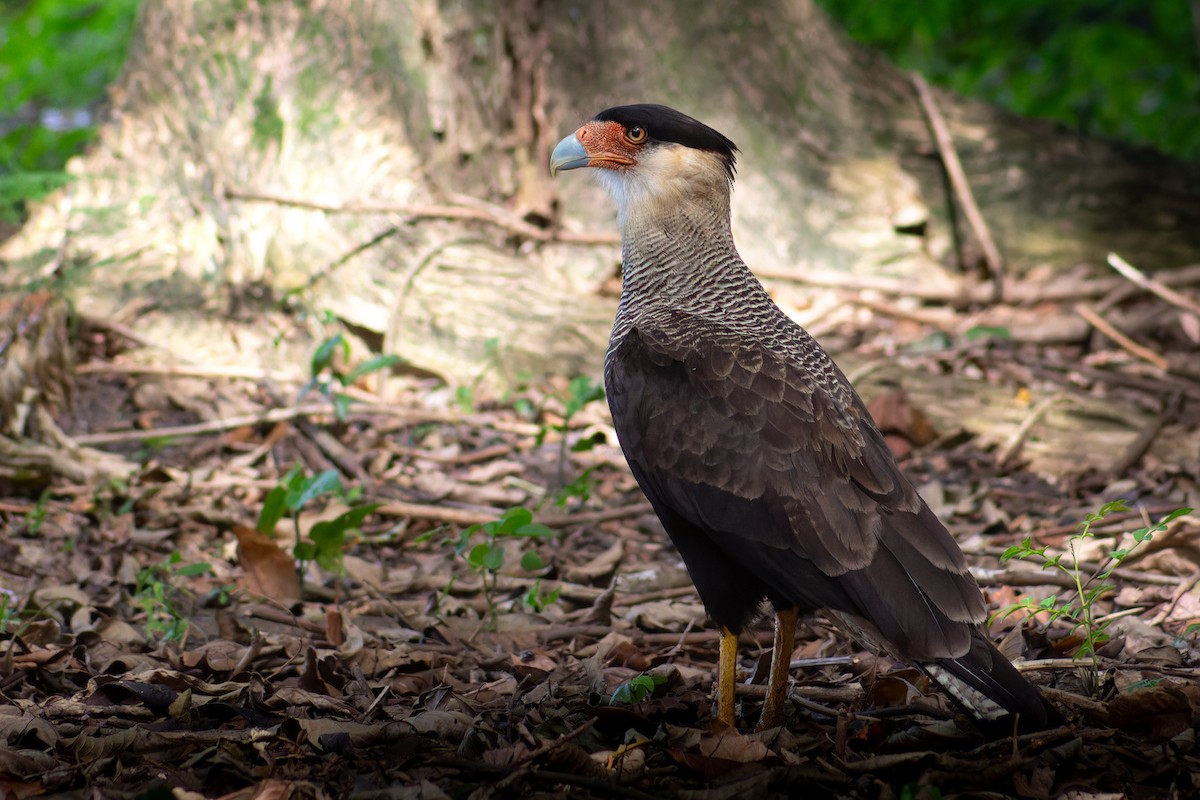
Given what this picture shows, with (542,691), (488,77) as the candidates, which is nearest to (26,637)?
(542,691)

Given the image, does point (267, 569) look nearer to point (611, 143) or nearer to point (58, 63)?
point (611, 143)

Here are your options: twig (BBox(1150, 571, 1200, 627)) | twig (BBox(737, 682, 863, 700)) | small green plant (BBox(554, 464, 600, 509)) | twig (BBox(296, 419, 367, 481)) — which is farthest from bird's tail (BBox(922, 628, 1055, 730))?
twig (BBox(296, 419, 367, 481))

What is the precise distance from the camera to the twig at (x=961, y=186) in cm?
693

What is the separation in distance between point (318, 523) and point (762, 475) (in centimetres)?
177

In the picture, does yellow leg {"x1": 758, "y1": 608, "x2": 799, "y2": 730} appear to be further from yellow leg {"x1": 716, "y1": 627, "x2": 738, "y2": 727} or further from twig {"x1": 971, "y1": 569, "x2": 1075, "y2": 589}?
twig {"x1": 971, "y1": 569, "x2": 1075, "y2": 589}

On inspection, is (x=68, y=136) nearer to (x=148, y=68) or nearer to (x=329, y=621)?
(x=148, y=68)

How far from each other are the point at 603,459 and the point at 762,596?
238 centimetres

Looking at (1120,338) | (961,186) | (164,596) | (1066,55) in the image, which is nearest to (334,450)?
(164,596)

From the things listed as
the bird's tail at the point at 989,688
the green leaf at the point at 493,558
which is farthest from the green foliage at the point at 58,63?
the bird's tail at the point at 989,688

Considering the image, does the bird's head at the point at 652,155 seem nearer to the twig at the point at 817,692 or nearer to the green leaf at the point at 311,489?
the green leaf at the point at 311,489

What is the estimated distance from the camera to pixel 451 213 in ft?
21.8

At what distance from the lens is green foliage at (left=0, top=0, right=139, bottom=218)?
8.64 metres

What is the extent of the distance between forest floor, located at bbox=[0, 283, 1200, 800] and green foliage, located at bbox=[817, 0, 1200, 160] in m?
4.04

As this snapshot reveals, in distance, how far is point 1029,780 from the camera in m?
2.57
